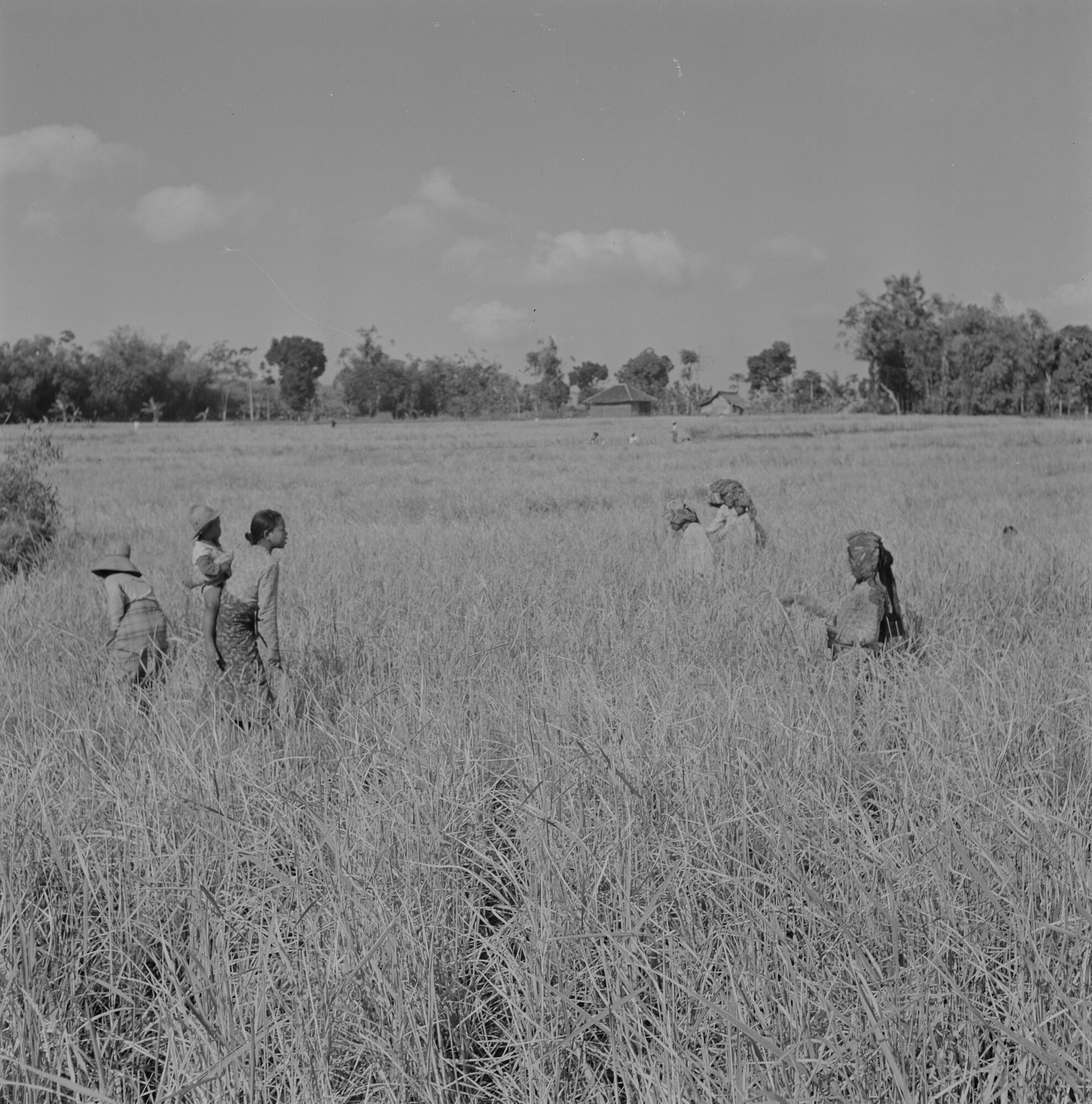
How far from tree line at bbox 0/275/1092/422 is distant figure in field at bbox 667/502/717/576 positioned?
113ft

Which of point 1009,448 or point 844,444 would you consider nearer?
point 1009,448

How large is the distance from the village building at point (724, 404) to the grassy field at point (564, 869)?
7637 centimetres

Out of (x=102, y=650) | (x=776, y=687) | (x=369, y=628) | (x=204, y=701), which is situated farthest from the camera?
(x=369, y=628)

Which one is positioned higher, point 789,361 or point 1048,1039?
point 789,361

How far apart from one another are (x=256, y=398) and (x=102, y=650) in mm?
76661

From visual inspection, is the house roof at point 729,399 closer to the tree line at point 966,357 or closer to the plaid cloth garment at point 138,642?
the tree line at point 966,357

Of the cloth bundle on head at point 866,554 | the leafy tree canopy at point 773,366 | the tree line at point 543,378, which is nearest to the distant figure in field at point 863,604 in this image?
the cloth bundle on head at point 866,554

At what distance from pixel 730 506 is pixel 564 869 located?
5560mm

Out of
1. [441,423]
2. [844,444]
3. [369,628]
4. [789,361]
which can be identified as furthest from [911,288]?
[369,628]

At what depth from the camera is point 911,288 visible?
68.1 meters

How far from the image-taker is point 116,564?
482cm

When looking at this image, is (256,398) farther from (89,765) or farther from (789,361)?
(89,765)

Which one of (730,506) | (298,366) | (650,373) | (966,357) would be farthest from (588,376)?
(730,506)

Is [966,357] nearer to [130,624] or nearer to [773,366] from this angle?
[773,366]
